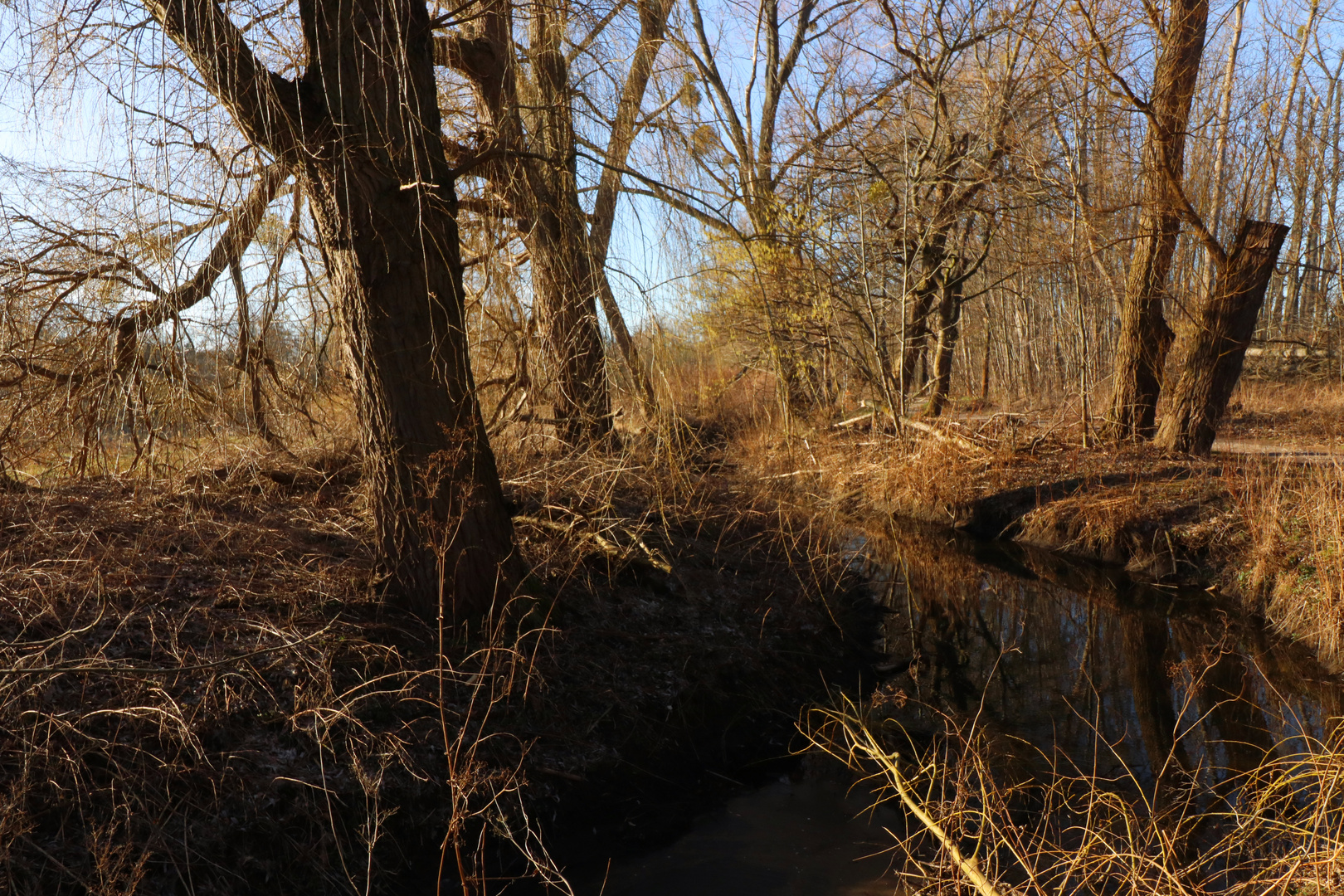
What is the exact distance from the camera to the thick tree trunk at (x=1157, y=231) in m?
9.42

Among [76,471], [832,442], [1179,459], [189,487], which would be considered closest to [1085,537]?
[1179,459]

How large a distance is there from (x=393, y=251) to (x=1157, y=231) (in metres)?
8.82

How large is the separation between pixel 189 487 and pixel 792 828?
4231 mm

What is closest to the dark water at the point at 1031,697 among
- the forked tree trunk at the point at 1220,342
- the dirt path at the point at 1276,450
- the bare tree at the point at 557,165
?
the bare tree at the point at 557,165

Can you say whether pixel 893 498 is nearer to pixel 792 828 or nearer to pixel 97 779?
pixel 792 828

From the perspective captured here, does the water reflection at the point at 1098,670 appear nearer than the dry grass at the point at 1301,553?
Yes

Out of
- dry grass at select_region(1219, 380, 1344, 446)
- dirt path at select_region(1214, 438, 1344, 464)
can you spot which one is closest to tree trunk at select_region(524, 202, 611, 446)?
dirt path at select_region(1214, 438, 1344, 464)

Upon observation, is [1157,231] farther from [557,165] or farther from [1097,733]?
[1097,733]

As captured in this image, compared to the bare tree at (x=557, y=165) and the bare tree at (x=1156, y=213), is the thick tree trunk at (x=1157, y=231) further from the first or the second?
the bare tree at (x=557, y=165)

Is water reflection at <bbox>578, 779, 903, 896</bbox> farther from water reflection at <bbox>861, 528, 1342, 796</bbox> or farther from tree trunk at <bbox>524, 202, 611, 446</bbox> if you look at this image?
tree trunk at <bbox>524, 202, 611, 446</bbox>

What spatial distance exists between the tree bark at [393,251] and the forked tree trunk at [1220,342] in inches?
338

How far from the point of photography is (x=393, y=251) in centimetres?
423

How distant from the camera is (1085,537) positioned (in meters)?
8.75

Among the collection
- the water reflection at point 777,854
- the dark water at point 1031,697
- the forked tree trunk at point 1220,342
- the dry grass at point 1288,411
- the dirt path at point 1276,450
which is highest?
the forked tree trunk at point 1220,342
